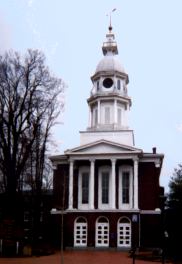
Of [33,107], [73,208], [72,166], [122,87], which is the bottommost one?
[73,208]

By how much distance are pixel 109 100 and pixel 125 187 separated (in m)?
10.5

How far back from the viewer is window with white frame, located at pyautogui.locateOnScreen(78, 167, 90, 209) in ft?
180

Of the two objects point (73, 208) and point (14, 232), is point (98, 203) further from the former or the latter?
point (14, 232)

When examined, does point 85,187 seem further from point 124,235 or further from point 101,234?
point 124,235

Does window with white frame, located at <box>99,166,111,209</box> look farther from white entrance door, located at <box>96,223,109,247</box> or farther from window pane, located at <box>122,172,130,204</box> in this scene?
white entrance door, located at <box>96,223,109,247</box>

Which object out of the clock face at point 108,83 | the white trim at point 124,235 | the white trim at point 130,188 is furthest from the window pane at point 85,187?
the clock face at point 108,83

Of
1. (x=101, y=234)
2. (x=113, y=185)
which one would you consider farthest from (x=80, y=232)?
(x=113, y=185)

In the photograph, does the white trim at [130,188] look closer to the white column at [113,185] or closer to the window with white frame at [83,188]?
the white column at [113,185]

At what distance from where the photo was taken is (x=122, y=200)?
54125 millimetres

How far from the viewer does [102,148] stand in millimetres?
54344

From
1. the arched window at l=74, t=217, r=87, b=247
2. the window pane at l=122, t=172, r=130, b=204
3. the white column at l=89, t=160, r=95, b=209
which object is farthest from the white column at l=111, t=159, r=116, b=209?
the arched window at l=74, t=217, r=87, b=247

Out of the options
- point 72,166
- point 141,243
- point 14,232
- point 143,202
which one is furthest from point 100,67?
point 14,232

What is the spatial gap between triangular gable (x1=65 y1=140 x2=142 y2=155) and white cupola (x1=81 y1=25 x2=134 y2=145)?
329 cm

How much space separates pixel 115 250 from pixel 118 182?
Answer: 7.10m
